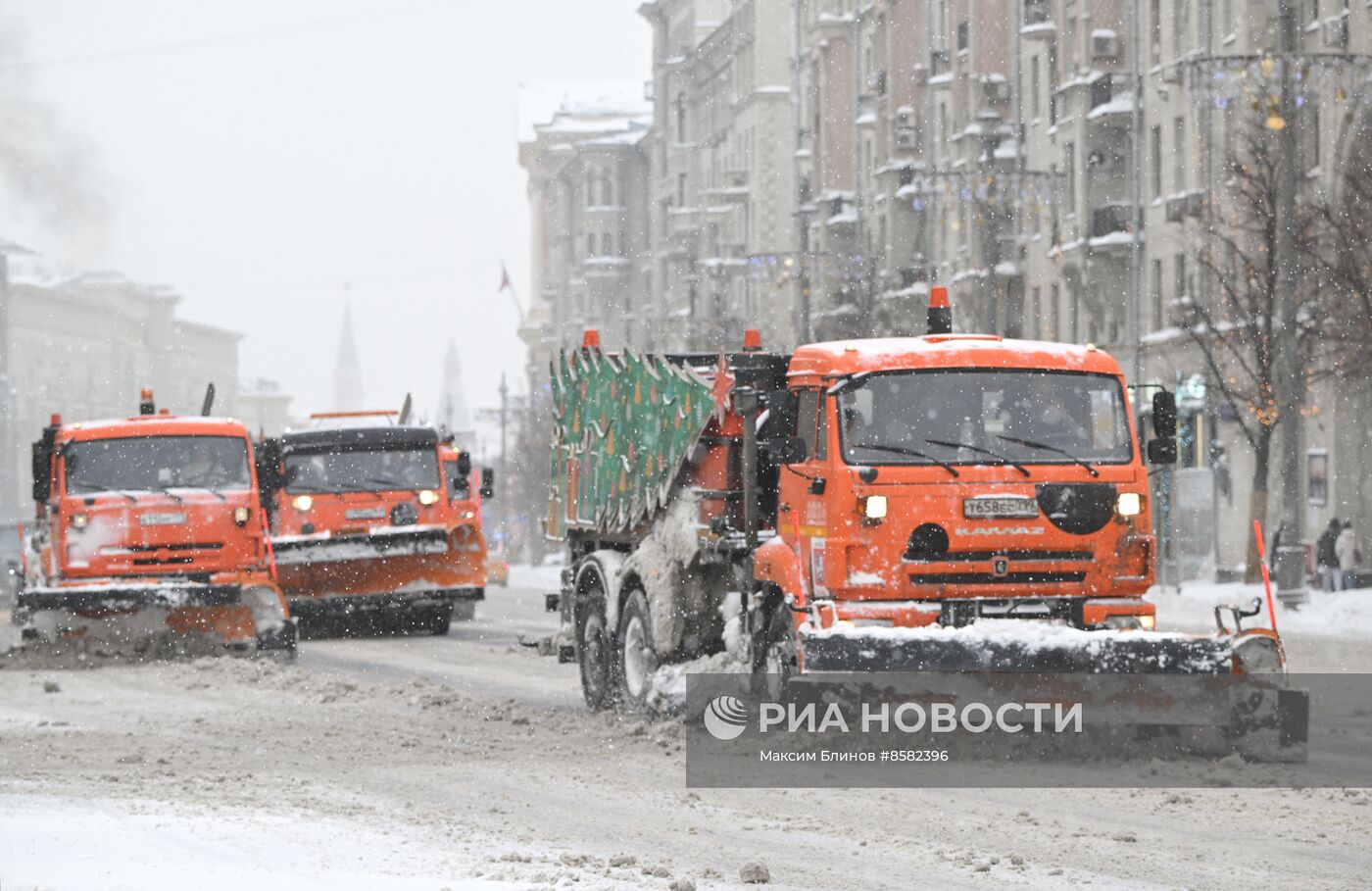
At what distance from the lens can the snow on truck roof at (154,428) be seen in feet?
78.9

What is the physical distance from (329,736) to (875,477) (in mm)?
4263

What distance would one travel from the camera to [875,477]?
13242 mm

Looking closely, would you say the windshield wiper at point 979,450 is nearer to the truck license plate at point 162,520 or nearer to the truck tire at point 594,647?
the truck tire at point 594,647

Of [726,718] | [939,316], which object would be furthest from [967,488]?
[726,718]

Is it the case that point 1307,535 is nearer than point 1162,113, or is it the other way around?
point 1307,535

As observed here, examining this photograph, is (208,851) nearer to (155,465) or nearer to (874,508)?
(874,508)

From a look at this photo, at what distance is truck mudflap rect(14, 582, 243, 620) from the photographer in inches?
893

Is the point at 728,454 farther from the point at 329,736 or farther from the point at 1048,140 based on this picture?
the point at 1048,140

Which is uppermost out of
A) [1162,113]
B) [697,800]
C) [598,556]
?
[1162,113]

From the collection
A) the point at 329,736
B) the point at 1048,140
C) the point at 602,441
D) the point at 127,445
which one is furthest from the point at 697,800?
the point at 1048,140

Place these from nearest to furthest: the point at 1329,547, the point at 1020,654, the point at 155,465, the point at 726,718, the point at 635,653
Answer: the point at 1020,654 < the point at 726,718 < the point at 635,653 < the point at 155,465 < the point at 1329,547

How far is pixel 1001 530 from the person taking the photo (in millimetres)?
13219

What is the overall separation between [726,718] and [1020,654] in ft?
8.01

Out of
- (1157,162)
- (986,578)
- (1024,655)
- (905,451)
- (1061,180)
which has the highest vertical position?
(1061,180)
